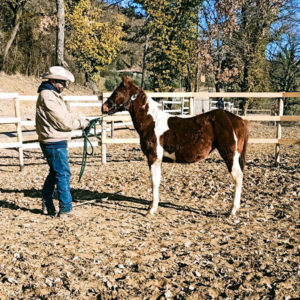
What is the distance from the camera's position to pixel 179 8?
24.6m

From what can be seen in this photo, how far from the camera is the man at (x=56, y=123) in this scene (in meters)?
4.37

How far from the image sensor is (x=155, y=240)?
4.07 meters

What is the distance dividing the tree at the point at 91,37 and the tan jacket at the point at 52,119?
1313 inches

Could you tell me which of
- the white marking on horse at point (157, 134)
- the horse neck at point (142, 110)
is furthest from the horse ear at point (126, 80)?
the white marking on horse at point (157, 134)

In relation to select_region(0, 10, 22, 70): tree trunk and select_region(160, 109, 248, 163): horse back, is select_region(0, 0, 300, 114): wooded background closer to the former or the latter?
select_region(0, 10, 22, 70): tree trunk

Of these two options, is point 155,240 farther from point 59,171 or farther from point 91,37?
point 91,37

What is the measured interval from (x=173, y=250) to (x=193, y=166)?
4.70 meters

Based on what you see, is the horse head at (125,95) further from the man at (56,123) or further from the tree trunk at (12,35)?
the tree trunk at (12,35)

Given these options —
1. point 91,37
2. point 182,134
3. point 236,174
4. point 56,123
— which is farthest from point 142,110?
point 91,37

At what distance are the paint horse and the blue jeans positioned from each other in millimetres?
1015

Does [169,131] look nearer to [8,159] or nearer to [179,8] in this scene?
[8,159]

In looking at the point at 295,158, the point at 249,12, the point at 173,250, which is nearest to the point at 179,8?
the point at 249,12

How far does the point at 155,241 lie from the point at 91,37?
36.3 meters

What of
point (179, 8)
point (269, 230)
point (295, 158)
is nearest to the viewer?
point (269, 230)
